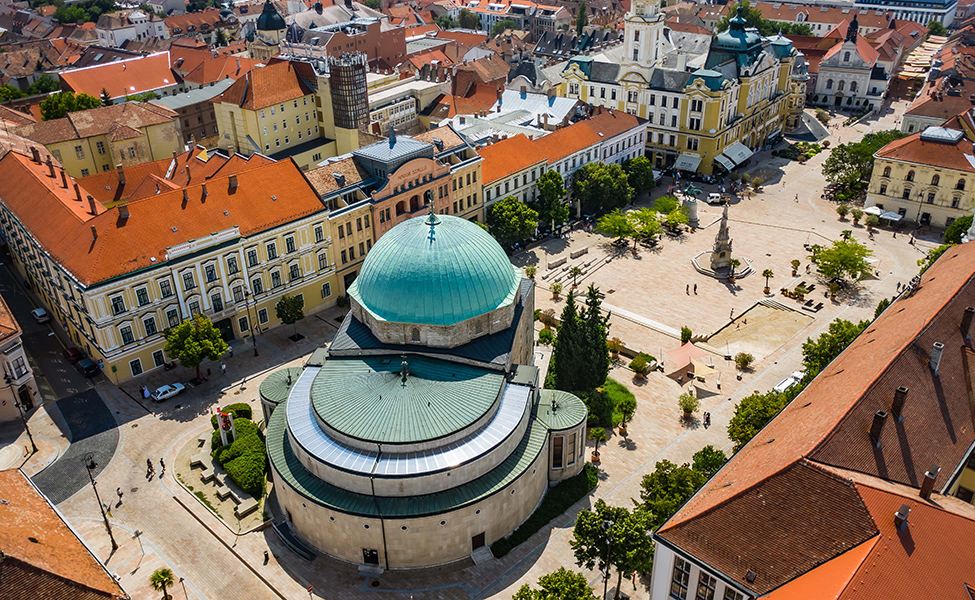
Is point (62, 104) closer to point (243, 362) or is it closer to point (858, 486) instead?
point (243, 362)

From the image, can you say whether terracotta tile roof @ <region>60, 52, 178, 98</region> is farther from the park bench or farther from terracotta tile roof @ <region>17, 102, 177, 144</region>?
the park bench


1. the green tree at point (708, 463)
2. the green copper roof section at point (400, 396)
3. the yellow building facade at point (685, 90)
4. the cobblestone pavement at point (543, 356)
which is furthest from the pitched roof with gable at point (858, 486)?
the yellow building facade at point (685, 90)

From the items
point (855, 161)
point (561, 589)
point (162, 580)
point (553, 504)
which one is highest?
point (561, 589)

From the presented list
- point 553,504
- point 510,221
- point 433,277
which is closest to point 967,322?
point 553,504

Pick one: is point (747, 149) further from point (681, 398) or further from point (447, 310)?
point (447, 310)

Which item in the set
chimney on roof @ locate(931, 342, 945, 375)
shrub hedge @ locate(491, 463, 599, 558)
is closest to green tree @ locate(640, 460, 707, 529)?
shrub hedge @ locate(491, 463, 599, 558)

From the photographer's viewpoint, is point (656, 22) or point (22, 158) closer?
point (22, 158)

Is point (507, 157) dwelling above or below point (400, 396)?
above

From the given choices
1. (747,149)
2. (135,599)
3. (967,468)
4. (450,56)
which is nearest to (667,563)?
(967,468)
